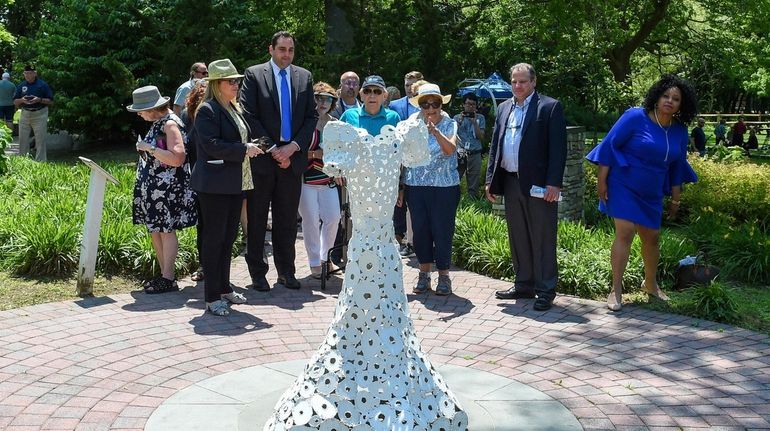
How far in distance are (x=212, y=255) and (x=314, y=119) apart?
1689mm

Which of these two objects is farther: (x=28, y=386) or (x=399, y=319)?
(x=28, y=386)

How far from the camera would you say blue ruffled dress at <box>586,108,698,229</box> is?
6633mm

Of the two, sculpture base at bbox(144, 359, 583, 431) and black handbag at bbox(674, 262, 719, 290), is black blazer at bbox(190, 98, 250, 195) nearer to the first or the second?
sculpture base at bbox(144, 359, 583, 431)

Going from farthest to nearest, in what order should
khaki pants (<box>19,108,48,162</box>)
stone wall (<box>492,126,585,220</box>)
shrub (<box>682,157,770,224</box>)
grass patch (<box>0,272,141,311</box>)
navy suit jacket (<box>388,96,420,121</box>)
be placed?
khaki pants (<box>19,108,48,162</box>) < stone wall (<box>492,126,585,220</box>) < shrub (<box>682,157,770,224</box>) < navy suit jacket (<box>388,96,420,121</box>) < grass patch (<box>0,272,141,311</box>)

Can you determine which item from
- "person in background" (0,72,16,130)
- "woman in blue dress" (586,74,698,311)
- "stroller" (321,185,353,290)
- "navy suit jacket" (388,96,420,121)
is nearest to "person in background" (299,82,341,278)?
"stroller" (321,185,353,290)

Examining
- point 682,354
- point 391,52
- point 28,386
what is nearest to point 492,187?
point 682,354

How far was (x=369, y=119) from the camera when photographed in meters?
7.03

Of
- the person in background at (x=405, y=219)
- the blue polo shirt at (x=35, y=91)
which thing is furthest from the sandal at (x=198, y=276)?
the blue polo shirt at (x=35, y=91)

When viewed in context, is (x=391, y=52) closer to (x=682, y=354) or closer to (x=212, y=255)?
(x=212, y=255)

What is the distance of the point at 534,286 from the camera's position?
23.3ft

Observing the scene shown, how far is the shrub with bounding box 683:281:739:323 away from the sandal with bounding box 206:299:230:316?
380 cm

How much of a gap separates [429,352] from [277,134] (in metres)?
2.60

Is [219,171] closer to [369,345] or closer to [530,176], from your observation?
[530,176]

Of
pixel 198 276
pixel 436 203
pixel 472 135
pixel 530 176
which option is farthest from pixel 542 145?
pixel 472 135
